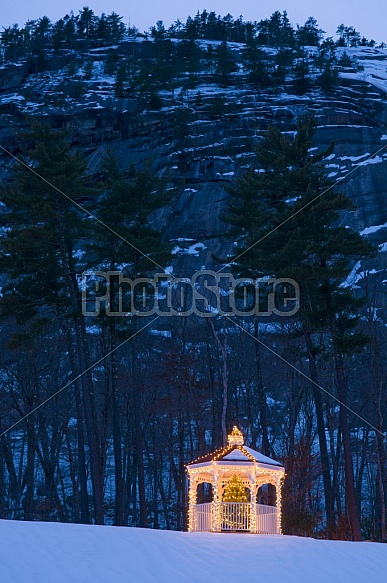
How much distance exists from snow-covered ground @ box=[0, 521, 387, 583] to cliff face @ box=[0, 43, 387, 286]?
34589mm

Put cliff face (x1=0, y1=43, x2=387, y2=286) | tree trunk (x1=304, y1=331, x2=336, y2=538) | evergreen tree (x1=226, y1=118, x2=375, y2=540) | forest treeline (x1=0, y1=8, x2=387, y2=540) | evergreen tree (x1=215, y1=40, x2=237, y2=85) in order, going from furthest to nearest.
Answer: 1. evergreen tree (x1=215, y1=40, x2=237, y2=85)
2. cliff face (x1=0, y1=43, x2=387, y2=286)
3. forest treeline (x1=0, y1=8, x2=387, y2=540)
4. tree trunk (x1=304, y1=331, x2=336, y2=538)
5. evergreen tree (x1=226, y1=118, x2=375, y2=540)

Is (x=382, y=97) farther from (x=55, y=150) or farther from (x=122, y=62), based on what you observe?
(x=55, y=150)

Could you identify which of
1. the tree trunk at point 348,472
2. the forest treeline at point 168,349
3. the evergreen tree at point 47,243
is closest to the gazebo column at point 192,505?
the forest treeline at point 168,349

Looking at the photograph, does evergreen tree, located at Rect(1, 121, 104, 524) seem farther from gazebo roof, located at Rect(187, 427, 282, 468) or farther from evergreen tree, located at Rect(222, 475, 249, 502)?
evergreen tree, located at Rect(222, 475, 249, 502)

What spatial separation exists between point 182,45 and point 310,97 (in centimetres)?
2013

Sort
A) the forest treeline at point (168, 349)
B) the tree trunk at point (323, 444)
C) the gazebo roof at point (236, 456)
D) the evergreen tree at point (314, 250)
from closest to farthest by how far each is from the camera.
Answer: the gazebo roof at point (236, 456)
the evergreen tree at point (314, 250)
the tree trunk at point (323, 444)
the forest treeline at point (168, 349)

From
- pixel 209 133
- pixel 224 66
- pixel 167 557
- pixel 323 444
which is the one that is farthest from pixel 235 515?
pixel 224 66

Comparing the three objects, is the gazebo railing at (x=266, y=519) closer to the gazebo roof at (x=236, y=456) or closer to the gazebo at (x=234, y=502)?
the gazebo at (x=234, y=502)

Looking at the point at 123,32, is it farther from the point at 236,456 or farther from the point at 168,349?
the point at 236,456

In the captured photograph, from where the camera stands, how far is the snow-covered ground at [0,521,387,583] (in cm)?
1156

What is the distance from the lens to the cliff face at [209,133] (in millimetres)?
54125

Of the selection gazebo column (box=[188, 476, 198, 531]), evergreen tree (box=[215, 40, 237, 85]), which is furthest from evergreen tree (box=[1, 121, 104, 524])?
evergreen tree (box=[215, 40, 237, 85])

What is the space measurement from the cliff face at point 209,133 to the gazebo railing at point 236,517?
99.3 ft

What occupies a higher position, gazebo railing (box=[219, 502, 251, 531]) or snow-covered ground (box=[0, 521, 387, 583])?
gazebo railing (box=[219, 502, 251, 531])
